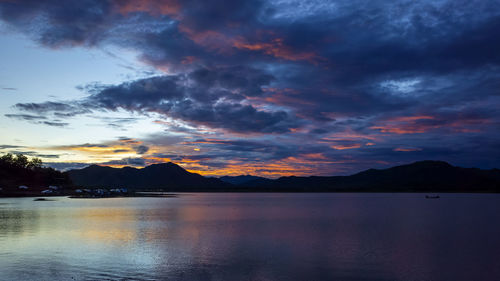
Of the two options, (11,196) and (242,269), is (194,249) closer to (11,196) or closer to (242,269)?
(242,269)

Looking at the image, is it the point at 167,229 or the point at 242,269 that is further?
the point at 167,229

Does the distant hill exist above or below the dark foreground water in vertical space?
above

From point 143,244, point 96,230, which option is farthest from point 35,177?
point 143,244

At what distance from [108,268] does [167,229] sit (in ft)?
82.3

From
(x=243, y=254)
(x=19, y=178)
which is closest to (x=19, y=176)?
(x=19, y=178)

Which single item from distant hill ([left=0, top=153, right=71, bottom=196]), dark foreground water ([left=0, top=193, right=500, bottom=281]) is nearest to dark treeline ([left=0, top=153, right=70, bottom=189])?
distant hill ([left=0, top=153, right=71, bottom=196])

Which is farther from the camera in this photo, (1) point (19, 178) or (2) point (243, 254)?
(1) point (19, 178)

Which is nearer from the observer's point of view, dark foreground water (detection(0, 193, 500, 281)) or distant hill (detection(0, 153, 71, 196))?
dark foreground water (detection(0, 193, 500, 281))

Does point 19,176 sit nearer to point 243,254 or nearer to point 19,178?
point 19,178

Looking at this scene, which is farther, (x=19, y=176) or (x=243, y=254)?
(x=19, y=176)

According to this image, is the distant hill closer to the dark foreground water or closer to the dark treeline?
the dark treeline

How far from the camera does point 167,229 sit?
167ft

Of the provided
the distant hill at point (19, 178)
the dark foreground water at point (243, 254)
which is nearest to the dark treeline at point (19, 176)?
the distant hill at point (19, 178)

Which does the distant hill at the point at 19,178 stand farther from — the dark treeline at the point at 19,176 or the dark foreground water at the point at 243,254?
the dark foreground water at the point at 243,254
